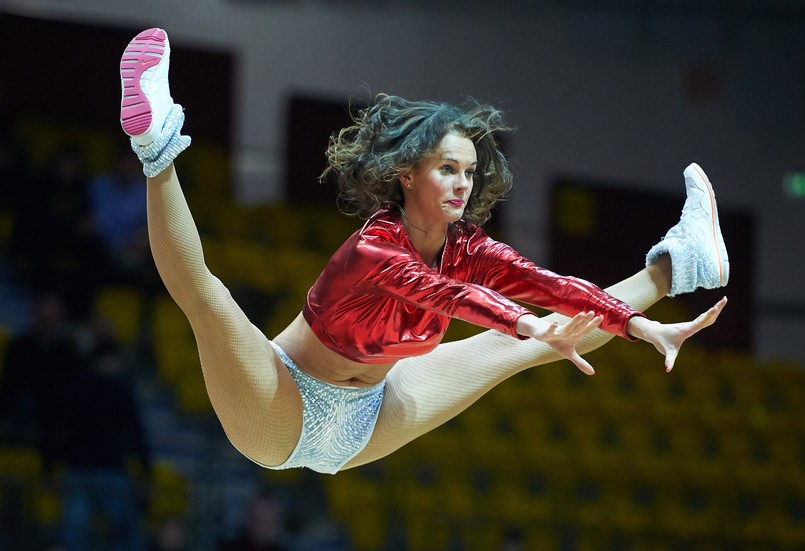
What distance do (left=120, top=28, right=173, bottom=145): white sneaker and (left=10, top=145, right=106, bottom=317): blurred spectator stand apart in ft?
12.9

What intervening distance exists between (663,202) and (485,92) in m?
2.26

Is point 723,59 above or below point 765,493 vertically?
above

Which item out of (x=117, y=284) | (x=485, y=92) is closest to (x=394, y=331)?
(x=117, y=284)

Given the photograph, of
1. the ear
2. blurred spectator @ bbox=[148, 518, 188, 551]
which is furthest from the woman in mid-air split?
blurred spectator @ bbox=[148, 518, 188, 551]

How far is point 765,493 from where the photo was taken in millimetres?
8094

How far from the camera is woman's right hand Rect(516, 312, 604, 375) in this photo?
2.83 meters

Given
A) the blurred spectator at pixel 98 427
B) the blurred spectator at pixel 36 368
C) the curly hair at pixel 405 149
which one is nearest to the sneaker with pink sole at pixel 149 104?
the curly hair at pixel 405 149

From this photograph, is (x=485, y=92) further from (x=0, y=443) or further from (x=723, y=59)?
(x=0, y=443)

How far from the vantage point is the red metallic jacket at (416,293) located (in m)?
3.08

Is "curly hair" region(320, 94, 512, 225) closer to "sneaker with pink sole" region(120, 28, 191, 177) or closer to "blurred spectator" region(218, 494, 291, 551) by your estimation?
"sneaker with pink sole" region(120, 28, 191, 177)

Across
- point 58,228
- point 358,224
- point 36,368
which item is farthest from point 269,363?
point 358,224

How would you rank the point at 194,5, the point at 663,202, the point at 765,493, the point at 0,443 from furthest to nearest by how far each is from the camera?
the point at 663,202, the point at 194,5, the point at 765,493, the point at 0,443

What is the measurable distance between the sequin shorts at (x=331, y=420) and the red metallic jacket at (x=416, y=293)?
0.19 meters

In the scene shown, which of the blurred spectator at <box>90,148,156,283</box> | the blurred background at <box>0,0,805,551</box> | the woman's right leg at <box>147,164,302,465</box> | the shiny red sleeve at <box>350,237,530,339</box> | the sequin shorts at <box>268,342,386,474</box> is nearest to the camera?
the shiny red sleeve at <box>350,237,530,339</box>
